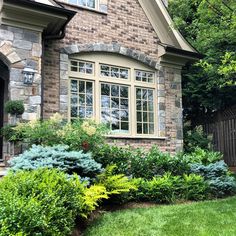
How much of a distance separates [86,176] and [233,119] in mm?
7030

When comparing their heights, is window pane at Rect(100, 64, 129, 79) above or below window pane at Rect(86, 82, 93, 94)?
above

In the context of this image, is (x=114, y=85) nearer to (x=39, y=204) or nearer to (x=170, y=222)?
(x=170, y=222)

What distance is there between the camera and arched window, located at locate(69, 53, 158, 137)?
9.59m

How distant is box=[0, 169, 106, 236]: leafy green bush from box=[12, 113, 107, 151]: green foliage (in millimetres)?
2033

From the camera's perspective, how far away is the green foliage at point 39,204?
3578 mm

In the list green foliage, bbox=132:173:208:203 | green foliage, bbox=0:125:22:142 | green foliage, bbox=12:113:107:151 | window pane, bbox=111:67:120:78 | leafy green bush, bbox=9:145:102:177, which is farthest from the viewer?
window pane, bbox=111:67:120:78

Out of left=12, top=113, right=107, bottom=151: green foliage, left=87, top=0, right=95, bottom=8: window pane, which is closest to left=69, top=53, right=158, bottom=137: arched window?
left=87, top=0, right=95, bottom=8: window pane

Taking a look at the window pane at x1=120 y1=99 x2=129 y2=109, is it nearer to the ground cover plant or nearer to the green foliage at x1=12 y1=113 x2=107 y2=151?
the green foliage at x1=12 y1=113 x2=107 y2=151

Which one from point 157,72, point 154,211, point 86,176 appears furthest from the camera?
point 157,72

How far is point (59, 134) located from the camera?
7.22m

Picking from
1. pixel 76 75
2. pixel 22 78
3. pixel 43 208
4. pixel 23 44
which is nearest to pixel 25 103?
pixel 22 78

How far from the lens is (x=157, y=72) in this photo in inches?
434

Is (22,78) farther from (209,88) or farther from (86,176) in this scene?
(209,88)

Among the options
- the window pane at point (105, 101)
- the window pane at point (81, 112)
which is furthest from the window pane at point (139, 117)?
the window pane at point (81, 112)
